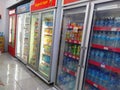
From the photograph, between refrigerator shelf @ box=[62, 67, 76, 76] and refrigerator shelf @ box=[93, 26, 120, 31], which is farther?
refrigerator shelf @ box=[62, 67, 76, 76]

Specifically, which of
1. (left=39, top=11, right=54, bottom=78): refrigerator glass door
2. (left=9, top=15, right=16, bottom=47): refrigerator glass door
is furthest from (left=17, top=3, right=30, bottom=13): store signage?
(left=39, top=11, right=54, bottom=78): refrigerator glass door

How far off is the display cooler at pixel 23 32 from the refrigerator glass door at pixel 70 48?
7.55 feet

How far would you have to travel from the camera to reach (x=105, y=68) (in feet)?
6.82

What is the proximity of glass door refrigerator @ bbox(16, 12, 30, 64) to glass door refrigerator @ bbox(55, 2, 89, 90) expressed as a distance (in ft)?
7.86

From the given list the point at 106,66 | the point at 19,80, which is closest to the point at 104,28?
the point at 106,66

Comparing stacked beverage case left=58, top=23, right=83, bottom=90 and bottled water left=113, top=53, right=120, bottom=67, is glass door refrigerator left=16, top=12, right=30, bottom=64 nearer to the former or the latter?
stacked beverage case left=58, top=23, right=83, bottom=90

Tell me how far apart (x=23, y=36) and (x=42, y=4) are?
2227mm

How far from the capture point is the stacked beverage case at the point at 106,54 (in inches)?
77.5

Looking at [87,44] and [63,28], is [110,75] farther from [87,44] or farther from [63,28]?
[63,28]

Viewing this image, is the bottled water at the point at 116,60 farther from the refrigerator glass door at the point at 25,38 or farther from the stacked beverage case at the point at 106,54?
the refrigerator glass door at the point at 25,38

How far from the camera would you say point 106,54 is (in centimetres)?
214

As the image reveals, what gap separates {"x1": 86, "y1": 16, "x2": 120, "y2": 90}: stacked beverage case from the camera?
1968mm

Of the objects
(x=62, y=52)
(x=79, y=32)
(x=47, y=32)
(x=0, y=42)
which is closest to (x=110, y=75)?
(x=79, y=32)

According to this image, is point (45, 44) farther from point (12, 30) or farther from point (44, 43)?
point (12, 30)
